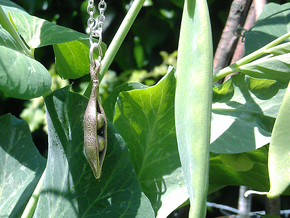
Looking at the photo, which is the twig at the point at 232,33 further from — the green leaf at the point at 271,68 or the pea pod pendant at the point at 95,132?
the pea pod pendant at the point at 95,132

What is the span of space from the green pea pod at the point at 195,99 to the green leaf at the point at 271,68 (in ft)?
0.41

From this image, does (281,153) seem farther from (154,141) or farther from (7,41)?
(7,41)

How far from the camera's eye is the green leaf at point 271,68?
31 cm

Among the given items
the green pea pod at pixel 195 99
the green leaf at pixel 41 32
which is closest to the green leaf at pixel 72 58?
the green leaf at pixel 41 32

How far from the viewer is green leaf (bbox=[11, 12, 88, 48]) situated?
1.04 ft

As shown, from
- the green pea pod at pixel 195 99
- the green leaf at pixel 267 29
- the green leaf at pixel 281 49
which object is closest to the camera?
the green pea pod at pixel 195 99

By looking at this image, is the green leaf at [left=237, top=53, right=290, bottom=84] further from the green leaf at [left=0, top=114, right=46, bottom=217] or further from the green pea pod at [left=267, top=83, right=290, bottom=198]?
the green leaf at [left=0, top=114, right=46, bottom=217]

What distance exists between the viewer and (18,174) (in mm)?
386

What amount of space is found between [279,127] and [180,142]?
0.25 feet

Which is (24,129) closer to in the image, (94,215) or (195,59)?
(94,215)

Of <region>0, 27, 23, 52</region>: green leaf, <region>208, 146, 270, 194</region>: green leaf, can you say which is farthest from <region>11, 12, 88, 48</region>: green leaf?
<region>208, 146, 270, 194</region>: green leaf

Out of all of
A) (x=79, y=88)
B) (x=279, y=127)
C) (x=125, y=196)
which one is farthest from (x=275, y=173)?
(x=79, y=88)

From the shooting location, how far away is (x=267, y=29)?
1.49 feet

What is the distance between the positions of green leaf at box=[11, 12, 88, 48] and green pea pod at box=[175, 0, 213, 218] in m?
0.14
